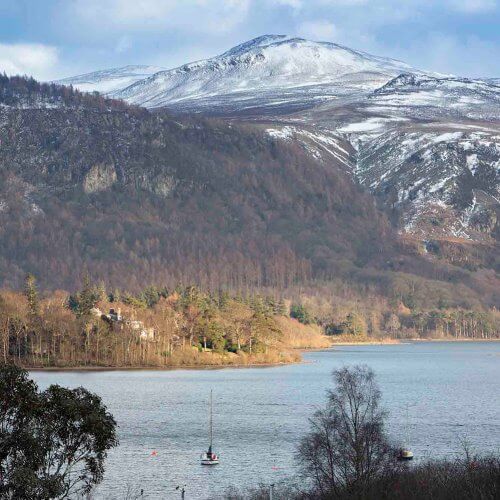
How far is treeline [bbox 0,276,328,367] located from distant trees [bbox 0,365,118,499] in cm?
11282

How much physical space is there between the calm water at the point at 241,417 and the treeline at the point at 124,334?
5779mm

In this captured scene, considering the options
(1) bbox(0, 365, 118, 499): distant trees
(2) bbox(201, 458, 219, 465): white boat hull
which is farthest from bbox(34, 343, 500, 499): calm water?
(1) bbox(0, 365, 118, 499): distant trees

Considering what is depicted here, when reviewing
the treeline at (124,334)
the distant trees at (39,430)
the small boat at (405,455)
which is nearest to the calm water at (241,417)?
the small boat at (405,455)

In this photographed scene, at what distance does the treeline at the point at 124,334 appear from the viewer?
171000 mm

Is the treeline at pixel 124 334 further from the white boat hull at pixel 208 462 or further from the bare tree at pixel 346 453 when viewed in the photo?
the bare tree at pixel 346 453

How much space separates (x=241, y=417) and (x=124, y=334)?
219 ft

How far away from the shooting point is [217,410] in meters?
120

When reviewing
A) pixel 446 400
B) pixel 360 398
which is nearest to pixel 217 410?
pixel 446 400

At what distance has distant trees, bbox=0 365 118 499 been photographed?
163 ft

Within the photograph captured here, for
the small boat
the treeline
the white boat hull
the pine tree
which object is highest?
the pine tree

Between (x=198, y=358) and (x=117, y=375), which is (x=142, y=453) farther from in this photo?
(x=198, y=358)

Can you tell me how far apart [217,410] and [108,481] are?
4295 centimetres

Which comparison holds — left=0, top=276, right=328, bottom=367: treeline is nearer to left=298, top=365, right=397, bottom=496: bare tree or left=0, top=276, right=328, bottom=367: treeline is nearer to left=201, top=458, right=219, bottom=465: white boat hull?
left=201, top=458, right=219, bottom=465: white boat hull

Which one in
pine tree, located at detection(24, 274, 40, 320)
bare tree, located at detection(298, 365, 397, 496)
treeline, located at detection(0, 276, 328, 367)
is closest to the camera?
bare tree, located at detection(298, 365, 397, 496)
